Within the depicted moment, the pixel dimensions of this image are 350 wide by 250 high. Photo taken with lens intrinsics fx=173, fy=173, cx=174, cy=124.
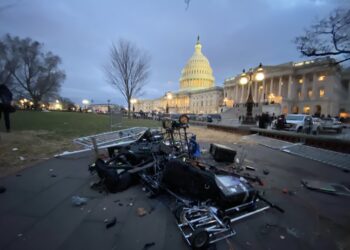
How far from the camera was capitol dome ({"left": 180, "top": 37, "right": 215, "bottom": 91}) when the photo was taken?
95.8 metres

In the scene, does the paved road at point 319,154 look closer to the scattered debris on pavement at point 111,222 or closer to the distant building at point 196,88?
the scattered debris on pavement at point 111,222

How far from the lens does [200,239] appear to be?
193 centimetres

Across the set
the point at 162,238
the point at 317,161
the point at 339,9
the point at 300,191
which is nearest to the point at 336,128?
the point at 339,9

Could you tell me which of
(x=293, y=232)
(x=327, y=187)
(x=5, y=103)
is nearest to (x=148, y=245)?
(x=293, y=232)

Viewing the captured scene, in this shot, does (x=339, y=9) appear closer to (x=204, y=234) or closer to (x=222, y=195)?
(x=222, y=195)

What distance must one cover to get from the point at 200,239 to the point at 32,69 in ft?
164

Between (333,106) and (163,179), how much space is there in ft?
205

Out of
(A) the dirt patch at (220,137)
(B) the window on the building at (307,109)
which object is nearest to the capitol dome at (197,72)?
(B) the window on the building at (307,109)

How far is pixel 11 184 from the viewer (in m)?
3.46

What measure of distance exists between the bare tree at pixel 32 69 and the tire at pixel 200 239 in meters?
47.9

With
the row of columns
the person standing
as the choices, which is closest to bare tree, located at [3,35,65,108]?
the person standing

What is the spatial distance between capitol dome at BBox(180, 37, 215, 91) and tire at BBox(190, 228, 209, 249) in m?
98.2

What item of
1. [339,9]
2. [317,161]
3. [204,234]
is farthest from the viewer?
[339,9]

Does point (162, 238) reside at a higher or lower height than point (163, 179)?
lower
